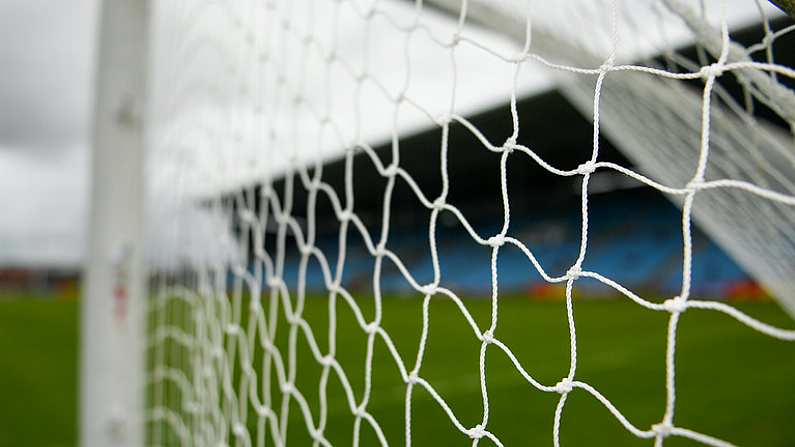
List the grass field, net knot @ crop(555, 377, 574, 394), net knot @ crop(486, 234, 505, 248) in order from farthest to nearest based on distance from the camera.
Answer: the grass field → net knot @ crop(486, 234, 505, 248) → net knot @ crop(555, 377, 574, 394)

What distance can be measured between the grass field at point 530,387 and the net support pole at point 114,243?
0.87 metres

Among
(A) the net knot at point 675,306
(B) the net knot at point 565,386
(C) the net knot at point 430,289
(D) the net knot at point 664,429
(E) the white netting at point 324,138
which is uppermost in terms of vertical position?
(E) the white netting at point 324,138

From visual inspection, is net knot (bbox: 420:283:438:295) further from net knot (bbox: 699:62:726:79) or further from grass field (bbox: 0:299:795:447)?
grass field (bbox: 0:299:795:447)

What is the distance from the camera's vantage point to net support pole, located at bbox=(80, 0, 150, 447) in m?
0.92

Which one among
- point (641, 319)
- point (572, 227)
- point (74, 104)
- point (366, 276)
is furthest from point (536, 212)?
point (74, 104)

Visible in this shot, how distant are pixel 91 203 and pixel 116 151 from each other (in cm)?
9

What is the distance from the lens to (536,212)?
468 inches

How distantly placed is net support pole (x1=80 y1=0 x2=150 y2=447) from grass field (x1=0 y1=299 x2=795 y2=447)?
87 centimetres

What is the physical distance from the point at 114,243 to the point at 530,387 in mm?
1920

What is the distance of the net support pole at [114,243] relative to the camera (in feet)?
3.03

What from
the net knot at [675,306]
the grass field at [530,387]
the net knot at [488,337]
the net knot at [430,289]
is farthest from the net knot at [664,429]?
the grass field at [530,387]

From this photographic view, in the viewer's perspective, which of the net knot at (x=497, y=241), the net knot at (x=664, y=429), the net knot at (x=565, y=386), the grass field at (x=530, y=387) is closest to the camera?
the net knot at (x=664, y=429)

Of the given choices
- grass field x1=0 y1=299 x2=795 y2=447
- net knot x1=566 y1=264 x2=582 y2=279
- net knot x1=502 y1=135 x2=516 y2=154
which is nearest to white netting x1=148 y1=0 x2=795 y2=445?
A: net knot x1=502 y1=135 x2=516 y2=154

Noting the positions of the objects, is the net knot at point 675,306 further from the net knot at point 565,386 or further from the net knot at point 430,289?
the net knot at point 430,289
